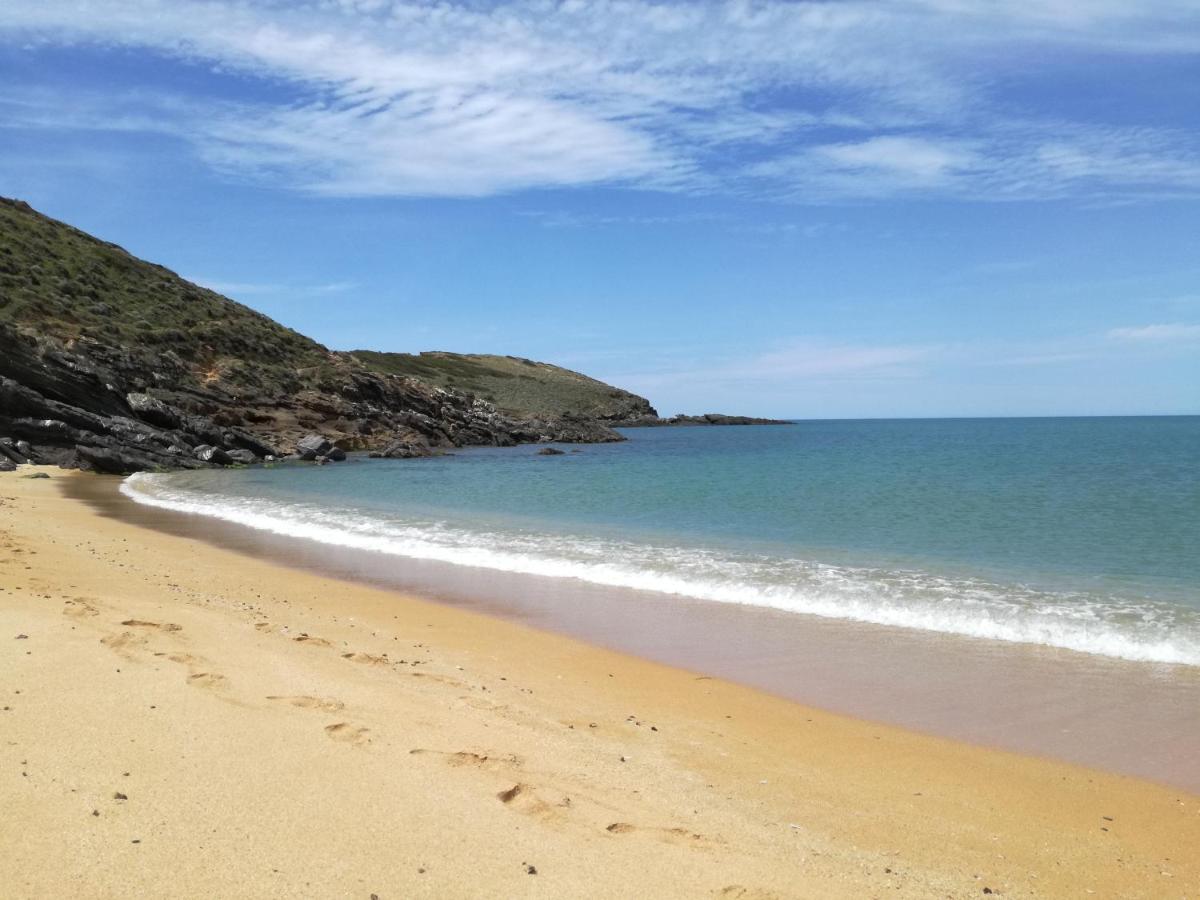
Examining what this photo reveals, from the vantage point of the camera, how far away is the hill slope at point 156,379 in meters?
39.1

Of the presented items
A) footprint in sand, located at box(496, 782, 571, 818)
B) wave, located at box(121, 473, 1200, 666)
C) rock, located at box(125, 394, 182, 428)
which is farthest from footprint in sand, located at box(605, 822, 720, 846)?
rock, located at box(125, 394, 182, 428)

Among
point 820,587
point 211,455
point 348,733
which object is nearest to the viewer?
point 348,733

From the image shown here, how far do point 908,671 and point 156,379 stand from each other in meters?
52.9

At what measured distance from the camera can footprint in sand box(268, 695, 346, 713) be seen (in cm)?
616

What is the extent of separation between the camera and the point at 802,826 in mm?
5043

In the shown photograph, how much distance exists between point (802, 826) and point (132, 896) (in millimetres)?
3454

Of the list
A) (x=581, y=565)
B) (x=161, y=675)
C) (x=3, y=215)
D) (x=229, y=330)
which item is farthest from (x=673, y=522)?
(x=3, y=215)

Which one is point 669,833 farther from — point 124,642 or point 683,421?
point 683,421

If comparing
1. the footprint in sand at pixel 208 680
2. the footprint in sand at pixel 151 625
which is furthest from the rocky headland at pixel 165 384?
the footprint in sand at pixel 208 680

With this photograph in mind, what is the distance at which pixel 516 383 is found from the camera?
13425 centimetres

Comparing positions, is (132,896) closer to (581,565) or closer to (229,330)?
(581,565)

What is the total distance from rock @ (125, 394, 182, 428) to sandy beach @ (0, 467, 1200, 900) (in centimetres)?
4153

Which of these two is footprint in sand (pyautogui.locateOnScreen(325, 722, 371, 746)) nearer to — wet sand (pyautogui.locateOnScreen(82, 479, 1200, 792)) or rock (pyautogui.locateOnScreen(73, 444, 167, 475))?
wet sand (pyautogui.locateOnScreen(82, 479, 1200, 792))

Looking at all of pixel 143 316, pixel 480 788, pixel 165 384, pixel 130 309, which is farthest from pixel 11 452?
pixel 480 788
